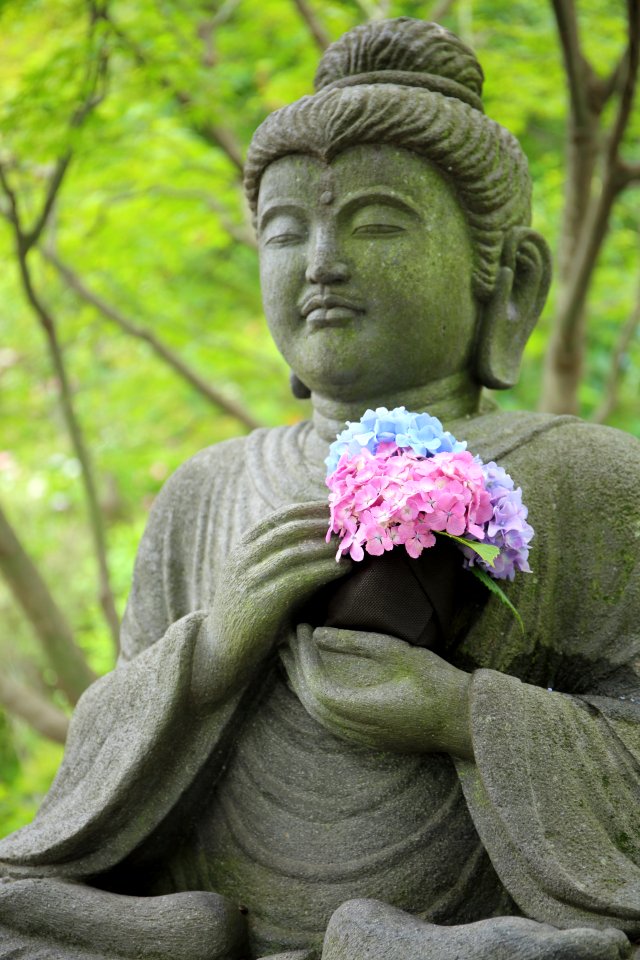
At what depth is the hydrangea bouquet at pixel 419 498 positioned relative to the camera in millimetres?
2484

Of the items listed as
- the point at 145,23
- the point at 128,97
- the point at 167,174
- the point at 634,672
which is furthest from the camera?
the point at 167,174

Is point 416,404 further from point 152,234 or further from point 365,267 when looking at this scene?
point 152,234

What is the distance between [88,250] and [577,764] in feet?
18.8

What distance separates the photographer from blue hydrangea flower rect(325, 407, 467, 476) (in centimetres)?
257

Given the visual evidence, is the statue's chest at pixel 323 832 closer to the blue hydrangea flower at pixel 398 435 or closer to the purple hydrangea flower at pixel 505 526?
the purple hydrangea flower at pixel 505 526

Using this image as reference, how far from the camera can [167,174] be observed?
724cm

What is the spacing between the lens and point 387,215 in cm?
290

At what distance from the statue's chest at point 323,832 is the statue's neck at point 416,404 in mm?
707

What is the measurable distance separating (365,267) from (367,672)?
3.15 feet

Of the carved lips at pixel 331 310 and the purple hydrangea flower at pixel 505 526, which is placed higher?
the carved lips at pixel 331 310

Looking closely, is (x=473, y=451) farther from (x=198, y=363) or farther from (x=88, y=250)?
(x=198, y=363)

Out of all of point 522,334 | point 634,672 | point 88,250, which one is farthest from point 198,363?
point 634,672

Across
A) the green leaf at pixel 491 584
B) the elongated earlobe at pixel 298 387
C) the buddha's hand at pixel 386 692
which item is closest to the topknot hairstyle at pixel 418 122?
the elongated earlobe at pixel 298 387

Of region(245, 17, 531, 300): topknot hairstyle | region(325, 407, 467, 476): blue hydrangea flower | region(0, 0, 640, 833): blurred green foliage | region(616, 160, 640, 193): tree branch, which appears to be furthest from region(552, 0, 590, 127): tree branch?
region(325, 407, 467, 476): blue hydrangea flower
